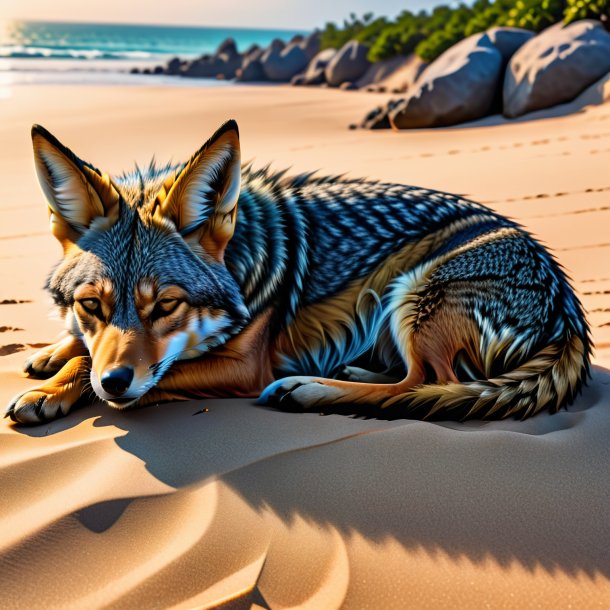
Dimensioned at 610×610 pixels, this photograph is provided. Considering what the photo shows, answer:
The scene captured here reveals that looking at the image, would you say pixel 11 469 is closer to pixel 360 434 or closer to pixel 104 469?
pixel 104 469

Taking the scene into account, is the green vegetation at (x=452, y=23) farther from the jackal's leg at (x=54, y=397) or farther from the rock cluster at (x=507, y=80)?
the jackal's leg at (x=54, y=397)

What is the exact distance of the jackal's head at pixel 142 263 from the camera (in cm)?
278

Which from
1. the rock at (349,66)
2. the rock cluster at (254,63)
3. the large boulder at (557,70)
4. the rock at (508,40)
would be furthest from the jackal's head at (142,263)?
the rock cluster at (254,63)

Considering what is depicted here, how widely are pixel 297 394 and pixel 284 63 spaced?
30.2m

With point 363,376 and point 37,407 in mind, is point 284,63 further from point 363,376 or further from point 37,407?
point 37,407

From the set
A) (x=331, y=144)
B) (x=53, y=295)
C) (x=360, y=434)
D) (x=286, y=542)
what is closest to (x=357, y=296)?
(x=360, y=434)

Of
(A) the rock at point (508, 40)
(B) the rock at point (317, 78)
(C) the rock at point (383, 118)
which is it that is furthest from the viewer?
(B) the rock at point (317, 78)

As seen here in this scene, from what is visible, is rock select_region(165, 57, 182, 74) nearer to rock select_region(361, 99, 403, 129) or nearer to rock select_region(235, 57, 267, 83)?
rock select_region(235, 57, 267, 83)

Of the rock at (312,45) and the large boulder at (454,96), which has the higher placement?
the large boulder at (454,96)

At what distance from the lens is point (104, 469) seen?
2.50m

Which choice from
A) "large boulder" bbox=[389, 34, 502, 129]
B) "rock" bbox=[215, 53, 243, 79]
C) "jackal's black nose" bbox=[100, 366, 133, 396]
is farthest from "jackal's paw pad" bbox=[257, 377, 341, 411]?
"rock" bbox=[215, 53, 243, 79]

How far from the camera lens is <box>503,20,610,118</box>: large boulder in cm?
1152

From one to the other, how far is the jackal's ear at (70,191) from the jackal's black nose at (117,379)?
0.71m

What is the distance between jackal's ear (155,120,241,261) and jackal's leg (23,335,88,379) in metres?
0.88
